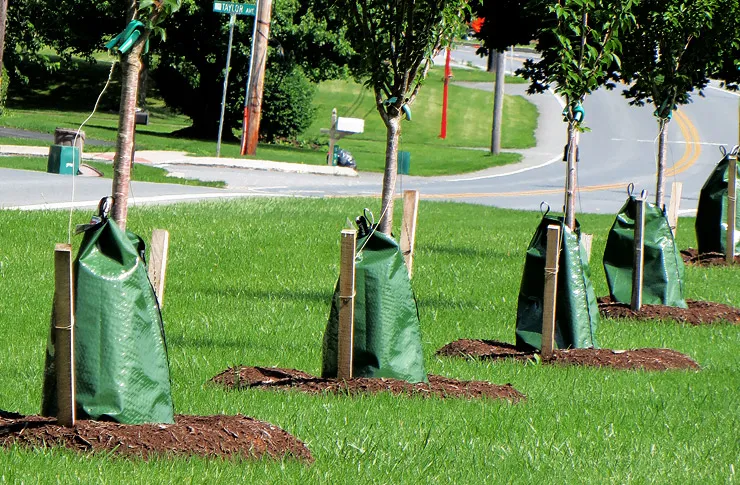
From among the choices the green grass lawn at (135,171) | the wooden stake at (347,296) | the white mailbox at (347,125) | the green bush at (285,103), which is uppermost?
the green bush at (285,103)

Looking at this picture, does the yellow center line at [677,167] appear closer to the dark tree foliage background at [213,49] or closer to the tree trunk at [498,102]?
the tree trunk at [498,102]

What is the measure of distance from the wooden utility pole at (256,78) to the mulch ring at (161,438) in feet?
83.7

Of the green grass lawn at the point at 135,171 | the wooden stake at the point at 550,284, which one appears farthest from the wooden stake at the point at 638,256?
the green grass lawn at the point at 135,171

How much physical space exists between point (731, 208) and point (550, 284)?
7.24 m

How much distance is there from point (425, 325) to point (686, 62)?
679 centimetres

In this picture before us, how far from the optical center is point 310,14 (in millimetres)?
39406

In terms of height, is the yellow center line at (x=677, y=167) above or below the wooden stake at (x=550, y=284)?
above

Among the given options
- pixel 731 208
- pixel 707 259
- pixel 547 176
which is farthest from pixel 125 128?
pixel 547 176

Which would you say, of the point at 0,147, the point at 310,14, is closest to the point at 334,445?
the point at 0,147

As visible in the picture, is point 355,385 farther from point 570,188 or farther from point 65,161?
point 570,188

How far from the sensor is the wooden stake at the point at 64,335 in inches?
187

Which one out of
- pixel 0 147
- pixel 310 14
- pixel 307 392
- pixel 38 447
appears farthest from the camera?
pixel 310 14

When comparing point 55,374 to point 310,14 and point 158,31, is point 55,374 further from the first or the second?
point 310,14

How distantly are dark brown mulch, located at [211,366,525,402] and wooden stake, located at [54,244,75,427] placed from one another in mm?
1879
